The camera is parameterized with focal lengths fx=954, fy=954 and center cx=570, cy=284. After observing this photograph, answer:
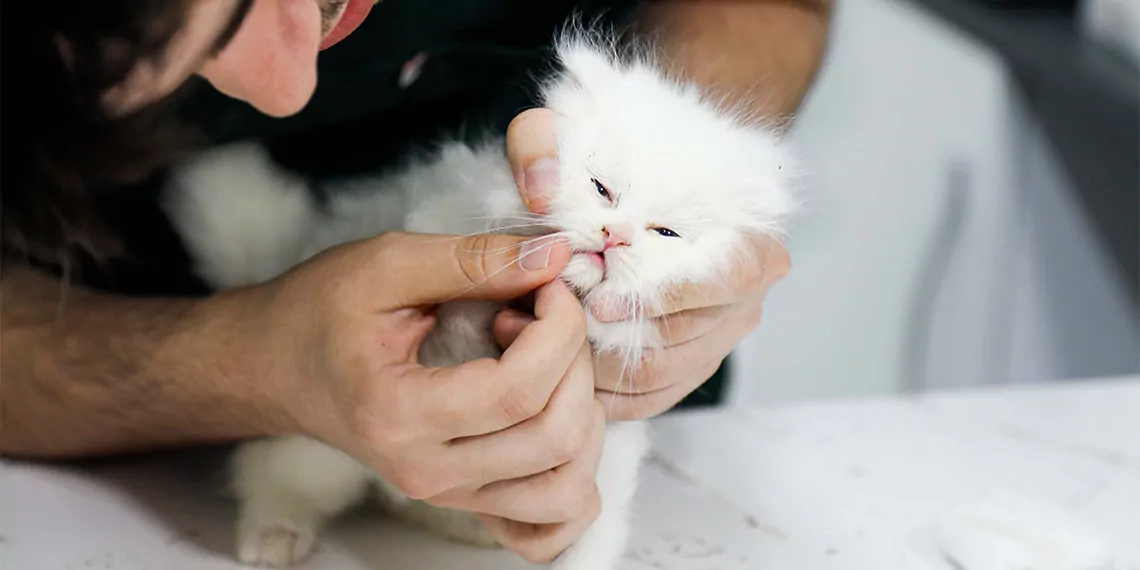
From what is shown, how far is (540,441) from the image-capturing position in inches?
17.3

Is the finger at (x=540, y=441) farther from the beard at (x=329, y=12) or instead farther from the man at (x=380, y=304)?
Answer: the beard at (x=329, y=12)

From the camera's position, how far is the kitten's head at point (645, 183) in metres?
0.43

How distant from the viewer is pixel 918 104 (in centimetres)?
108

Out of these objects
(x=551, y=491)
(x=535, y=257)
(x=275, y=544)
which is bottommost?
(x=275, y=544)

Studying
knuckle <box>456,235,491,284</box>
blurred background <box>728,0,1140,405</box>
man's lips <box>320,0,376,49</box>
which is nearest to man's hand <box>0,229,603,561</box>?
knuckle <box>456,235,491,284</box>

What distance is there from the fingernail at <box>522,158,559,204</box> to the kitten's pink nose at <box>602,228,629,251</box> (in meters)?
0.03

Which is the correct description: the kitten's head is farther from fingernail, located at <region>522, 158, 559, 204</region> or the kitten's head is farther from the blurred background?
the blurred background

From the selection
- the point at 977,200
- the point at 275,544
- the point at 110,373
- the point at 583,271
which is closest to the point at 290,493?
the point at 275,544

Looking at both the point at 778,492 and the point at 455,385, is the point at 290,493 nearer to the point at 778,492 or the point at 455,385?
the point at 455,385

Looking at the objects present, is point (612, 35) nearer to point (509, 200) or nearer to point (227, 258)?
point (509, 200)

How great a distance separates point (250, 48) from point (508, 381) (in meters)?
0.20

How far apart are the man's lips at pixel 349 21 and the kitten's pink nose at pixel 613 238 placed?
0.17m

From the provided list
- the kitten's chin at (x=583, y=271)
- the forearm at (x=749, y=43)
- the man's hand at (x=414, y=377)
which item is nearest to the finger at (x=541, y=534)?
the man's hand at (x=414, y=377)

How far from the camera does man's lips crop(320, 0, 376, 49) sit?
467mm
